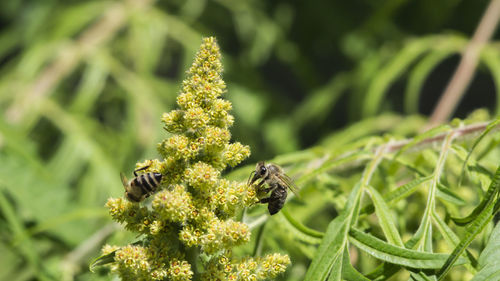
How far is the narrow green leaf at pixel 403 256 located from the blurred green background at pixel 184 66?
180 cm

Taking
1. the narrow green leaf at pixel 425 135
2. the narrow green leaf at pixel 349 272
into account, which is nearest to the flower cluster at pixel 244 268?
the narrow green leaf at pixel 349 272

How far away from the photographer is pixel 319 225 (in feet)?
9.98

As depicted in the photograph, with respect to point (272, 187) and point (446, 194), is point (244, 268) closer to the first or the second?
point (272, 187)

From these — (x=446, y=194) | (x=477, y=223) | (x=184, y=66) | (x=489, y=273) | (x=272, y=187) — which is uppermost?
(x=184, y=66)

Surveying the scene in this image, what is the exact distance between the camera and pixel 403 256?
3.90ft

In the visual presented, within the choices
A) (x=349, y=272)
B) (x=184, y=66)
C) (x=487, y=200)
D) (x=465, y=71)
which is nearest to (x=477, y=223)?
(x=487, y=200)

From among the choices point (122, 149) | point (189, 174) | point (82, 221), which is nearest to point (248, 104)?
point (122, 149)

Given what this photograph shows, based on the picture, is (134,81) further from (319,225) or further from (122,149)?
(319,225)

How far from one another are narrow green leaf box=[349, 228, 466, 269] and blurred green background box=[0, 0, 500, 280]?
1802 millimetres

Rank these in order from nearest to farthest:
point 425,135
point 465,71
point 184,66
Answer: point 425,135
point 465,71
point 184,66

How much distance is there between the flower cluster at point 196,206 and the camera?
3.73 feet

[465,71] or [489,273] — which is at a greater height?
[465,71]

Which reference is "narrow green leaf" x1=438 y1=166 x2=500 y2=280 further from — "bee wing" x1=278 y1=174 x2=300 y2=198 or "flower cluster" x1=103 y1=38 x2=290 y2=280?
"bee wing" x1=278 y1=174 x2=300 y2=198

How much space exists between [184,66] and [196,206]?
2811mm
